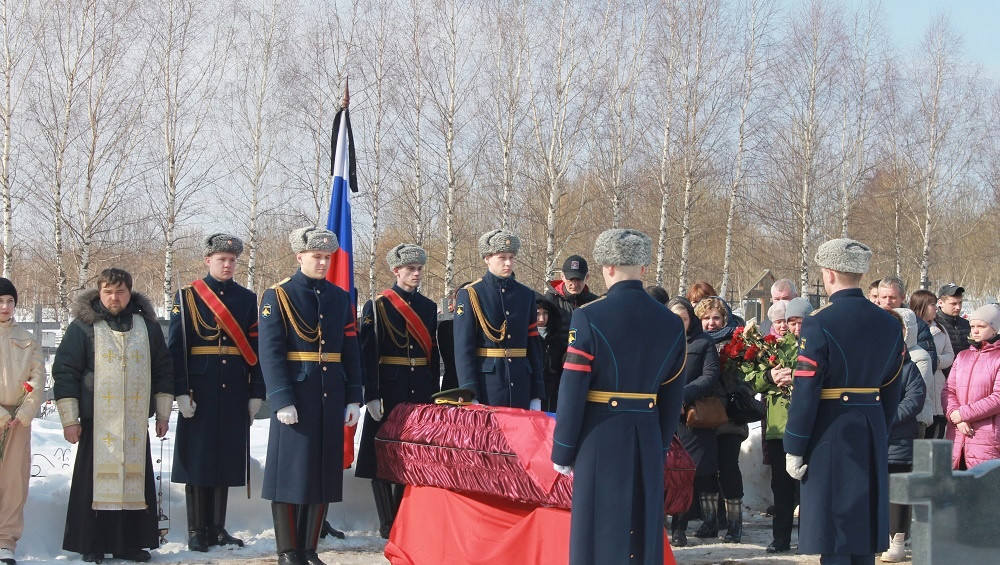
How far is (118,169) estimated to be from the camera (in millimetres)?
22156

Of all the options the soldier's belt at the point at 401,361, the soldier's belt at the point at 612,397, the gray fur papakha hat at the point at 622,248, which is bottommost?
the soldier's belt at the point at 612,397

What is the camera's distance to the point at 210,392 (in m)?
6.52

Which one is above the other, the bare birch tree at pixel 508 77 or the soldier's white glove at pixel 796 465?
the bare birch tree at pixel 508 77

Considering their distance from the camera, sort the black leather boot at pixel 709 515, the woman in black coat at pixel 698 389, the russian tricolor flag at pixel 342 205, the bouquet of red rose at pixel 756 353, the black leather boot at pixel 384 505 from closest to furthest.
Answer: the bouquet of red rose at pixel 756 353 → the woman in black coat at pixel 698 389 → the black leather boot at pixel 384 505 → the black leather boot at pixel 709 515 → the russian tricolor flag at pixel 342 205

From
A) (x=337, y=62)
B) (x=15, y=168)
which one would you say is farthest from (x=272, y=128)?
(x=15, y=168)

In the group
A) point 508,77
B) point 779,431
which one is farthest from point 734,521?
point 508,77

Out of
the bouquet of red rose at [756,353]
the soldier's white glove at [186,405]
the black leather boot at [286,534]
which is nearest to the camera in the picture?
the black leather boot at [286,534]

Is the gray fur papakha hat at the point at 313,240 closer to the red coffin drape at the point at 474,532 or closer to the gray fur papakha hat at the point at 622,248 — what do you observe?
the red coffin drape at the point at 474,532

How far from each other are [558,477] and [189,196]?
19.6 meters

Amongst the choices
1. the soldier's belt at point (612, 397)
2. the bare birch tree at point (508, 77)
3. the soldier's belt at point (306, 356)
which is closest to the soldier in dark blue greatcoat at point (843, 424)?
the soldier's belt at point (612, 397)

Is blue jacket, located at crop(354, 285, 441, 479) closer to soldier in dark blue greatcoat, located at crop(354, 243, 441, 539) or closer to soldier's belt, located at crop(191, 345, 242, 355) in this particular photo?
soldier in dark blue greatcoat, located at crop(354, 243, 441, 539)

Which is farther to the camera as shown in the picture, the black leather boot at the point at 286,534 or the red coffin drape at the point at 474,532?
the black leather boot at the point at 286,534

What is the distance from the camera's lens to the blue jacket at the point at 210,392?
6.45m

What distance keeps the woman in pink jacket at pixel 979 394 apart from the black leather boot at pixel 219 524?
180 inches
